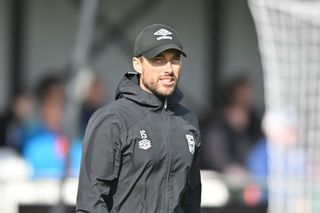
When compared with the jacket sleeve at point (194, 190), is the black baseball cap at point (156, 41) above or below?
above

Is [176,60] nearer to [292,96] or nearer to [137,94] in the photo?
[137,94]

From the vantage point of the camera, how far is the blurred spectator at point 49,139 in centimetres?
963

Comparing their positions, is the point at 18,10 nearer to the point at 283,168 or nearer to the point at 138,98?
the point at 283,168

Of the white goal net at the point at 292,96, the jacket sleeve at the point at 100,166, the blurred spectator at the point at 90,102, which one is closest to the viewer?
the jacket sleeve at the point at 100,166

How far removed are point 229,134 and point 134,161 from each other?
5493mm

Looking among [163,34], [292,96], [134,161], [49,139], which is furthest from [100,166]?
[49,139]

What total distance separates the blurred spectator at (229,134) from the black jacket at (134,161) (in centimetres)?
527

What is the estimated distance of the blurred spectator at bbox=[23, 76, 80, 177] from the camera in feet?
31.6

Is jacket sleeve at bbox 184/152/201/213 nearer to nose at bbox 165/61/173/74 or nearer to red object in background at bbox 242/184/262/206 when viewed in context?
nose at bbox 165/61/173/74

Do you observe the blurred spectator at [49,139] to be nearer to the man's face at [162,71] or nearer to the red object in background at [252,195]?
the red object in background at [252,195]

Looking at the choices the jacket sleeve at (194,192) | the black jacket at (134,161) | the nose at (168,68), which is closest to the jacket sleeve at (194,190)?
the jacket sleeve at (194,192)

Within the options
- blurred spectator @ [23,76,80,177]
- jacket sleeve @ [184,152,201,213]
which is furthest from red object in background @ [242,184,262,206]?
jacket sleeve @ [184,152,201,213]

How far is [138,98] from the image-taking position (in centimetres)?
500

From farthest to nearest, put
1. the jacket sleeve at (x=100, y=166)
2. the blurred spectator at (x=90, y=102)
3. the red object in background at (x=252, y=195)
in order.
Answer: the blurred spectator at (x=90, y=102)
the red object in background at (x=252, y=195)
the jacket sleeve at (x=100, y=166)
